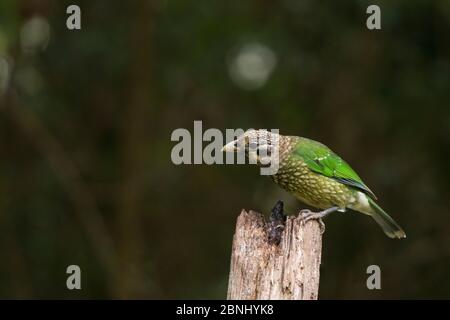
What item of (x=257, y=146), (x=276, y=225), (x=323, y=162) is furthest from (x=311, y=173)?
(x=276, y=225)

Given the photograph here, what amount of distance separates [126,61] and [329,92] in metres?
2.23

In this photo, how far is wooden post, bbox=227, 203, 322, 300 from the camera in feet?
14.0

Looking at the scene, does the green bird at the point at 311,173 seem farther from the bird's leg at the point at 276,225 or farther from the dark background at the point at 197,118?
the dark background at the point at 197,118

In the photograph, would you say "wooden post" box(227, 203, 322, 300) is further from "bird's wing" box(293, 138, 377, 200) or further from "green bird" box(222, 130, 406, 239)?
"bird's wing" box(293, 138, 377, 200)

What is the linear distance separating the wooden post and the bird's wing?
99cm

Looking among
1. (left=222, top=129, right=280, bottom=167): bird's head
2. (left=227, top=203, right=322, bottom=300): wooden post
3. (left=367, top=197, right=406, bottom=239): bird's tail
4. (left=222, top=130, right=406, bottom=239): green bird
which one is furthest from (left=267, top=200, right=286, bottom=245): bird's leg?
(left=367, top=197, right=406, bottom=239): bird's tail

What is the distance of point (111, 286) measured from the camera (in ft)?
29.8

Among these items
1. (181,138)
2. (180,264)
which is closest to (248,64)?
(181,138)

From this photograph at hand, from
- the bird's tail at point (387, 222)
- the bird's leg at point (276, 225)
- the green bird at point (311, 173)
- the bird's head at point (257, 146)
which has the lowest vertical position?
the bird's tail at point (387, 222)

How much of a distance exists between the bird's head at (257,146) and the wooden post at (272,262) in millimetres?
718

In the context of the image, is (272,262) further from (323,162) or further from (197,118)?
(197,118)

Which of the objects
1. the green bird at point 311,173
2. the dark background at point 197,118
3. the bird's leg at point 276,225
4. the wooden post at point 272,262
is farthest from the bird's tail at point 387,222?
the dark background at point 197,118

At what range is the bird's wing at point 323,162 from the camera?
17.7 ft
